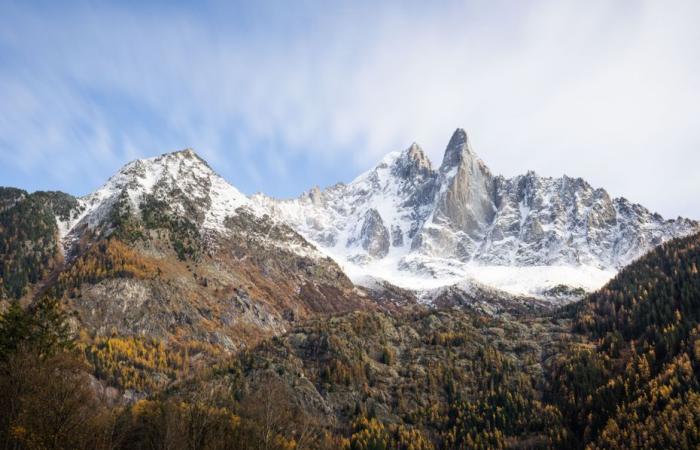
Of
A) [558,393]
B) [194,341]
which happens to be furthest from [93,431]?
[194,341]

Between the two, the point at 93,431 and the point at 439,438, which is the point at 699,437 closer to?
the point at 439,438

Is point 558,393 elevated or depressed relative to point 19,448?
elevated

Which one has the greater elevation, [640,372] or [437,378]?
[640,372]

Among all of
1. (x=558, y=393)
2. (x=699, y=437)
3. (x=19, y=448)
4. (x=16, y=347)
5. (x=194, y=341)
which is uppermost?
(x=194, y=341)

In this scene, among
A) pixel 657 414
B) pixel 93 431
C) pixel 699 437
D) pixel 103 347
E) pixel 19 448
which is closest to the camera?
pixel 19 448

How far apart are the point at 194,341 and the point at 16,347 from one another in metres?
148

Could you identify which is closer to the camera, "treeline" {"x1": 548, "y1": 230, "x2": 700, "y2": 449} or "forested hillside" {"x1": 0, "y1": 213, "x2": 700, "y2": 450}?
"forested hillside" {"x1": 0, "y1": 213, "x2": 700, "y2": 450}

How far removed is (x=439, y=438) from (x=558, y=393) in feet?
144

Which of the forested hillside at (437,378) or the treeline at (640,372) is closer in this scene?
the forested hillside at (437,378)

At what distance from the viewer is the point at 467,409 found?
149125 millimetres

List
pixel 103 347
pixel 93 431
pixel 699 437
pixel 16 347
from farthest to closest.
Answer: pixel 103 347, pixel 699 437, pixel 16 347, pixel 93 431

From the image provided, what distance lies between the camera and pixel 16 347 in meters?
53.3

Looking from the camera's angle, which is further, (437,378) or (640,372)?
(437,378)

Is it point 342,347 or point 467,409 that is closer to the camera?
point 467,409
